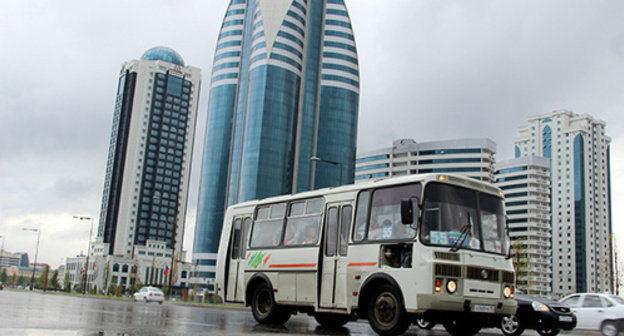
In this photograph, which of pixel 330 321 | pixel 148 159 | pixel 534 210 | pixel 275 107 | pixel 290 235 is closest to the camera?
pixel 290 235

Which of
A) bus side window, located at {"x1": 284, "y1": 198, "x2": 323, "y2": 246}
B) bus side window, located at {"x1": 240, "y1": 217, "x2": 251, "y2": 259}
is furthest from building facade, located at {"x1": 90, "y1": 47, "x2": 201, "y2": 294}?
bus side window, located at {"x1": 284, "y1": 198, "x2": 323, "y2": 246}

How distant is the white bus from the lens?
36.9 ft

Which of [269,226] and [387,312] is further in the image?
[269,226]

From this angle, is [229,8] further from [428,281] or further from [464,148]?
[428,281]

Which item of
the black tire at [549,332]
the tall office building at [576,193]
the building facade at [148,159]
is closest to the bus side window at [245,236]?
the black tire at [549,332]

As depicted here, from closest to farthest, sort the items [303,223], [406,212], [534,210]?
[406,212]
[303,223]
[534,210]

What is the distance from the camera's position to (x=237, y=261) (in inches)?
680

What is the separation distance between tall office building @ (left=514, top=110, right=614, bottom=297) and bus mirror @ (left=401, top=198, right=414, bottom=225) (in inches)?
6545

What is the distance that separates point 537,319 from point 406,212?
7.46 meters

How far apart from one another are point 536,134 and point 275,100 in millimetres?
99459

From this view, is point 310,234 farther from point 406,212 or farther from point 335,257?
point 406,212

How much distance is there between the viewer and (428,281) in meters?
11.0

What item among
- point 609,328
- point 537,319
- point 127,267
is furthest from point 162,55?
point 537,319

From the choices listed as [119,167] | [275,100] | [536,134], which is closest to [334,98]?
[275,100]
